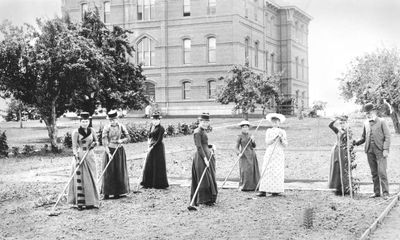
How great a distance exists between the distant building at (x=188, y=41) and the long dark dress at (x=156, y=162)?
103 feet

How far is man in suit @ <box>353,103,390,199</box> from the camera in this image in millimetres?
10992

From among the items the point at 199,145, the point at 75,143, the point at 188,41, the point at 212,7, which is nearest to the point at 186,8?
the point at 212,7

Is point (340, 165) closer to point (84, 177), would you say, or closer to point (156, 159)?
point (156, 159)

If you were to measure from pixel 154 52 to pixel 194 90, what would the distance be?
5496 millimetres

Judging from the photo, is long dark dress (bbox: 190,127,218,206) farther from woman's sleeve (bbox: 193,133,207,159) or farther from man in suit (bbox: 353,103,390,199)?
man in suit (bbox: 353,103,390,199)

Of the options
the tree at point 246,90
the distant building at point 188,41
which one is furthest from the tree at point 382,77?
the distant building at point 188,41

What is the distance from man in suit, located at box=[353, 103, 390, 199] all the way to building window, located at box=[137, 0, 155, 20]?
38748mm

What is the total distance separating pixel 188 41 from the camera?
46.6 meters

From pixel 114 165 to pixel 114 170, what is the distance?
11 centimetres

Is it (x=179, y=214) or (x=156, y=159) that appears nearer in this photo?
(x=179, y=214)

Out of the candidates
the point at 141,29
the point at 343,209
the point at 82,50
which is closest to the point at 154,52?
the point at 141,29

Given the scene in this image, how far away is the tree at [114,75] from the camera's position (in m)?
30.0

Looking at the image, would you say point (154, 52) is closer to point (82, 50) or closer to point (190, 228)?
point (82, 50)

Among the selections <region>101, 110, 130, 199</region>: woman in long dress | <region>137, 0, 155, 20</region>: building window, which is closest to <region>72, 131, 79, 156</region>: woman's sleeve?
<region>101, 110, 130, 199</region>: woman in long dress
